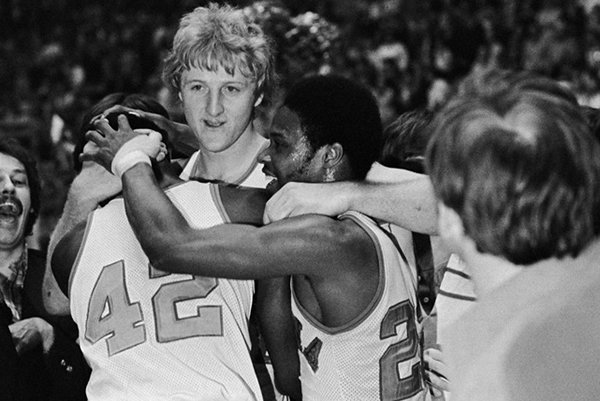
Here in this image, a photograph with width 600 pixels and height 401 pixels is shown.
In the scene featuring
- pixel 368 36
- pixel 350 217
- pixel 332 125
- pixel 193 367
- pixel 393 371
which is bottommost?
pixel 368 36

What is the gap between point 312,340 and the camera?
296 cm

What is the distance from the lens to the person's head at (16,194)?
4.25m

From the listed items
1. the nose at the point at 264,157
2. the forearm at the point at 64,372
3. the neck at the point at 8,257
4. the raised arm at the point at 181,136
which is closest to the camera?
the nose at the point at 264,157

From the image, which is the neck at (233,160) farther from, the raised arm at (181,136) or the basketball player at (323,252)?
the basketball player at (323,252)

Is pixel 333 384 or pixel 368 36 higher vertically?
pixel 333 384

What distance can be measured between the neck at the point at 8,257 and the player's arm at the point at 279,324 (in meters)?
1.51

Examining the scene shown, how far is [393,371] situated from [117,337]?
31.2 inches

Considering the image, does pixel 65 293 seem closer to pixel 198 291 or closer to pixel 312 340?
pixel 198 291

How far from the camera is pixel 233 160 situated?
3807 millimetres

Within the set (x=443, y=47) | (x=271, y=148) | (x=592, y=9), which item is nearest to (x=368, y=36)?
(x=443, y=47)

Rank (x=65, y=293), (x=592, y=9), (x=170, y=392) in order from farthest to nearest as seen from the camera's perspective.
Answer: (x=592, y=9) → (x=65, y=293) → (x=170, y=392)

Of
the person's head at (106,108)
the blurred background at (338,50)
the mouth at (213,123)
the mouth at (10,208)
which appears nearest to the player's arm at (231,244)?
the person's head at (106,108)

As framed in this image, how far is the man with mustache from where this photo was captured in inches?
144

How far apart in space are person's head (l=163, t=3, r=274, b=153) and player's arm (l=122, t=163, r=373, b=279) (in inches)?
33.7
